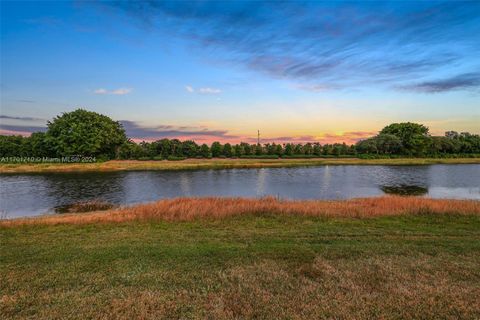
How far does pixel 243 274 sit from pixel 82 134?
77789 millimetres

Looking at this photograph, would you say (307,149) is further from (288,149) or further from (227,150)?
(227,150)

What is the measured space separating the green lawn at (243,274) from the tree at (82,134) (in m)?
67.8

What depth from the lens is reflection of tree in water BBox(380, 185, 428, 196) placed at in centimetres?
3222

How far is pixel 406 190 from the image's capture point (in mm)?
34594

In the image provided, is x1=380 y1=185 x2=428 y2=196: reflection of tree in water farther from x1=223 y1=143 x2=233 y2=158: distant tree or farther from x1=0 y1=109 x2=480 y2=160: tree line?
x1=223 y1=143 x2=233 y2=158: distant tree

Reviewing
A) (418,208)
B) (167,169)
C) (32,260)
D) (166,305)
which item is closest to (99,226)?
(32,260)

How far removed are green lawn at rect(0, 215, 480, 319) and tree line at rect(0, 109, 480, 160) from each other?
230ft

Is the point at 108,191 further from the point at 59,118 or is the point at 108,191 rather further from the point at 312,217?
the point at 59,118

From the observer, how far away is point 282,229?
11570mm

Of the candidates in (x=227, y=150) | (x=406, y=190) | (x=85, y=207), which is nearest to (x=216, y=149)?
(x=227, y=150)

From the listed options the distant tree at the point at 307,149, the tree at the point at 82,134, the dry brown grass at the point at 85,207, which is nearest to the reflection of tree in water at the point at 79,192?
the dry brown grass at the point at 85,207

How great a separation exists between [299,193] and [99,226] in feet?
75.2

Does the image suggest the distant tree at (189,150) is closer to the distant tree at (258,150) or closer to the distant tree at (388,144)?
the distant tree at (258,150)

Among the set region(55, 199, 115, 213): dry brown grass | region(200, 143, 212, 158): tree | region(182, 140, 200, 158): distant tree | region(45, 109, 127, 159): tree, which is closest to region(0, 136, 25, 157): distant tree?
region(45, 109, 127, 159): tree
